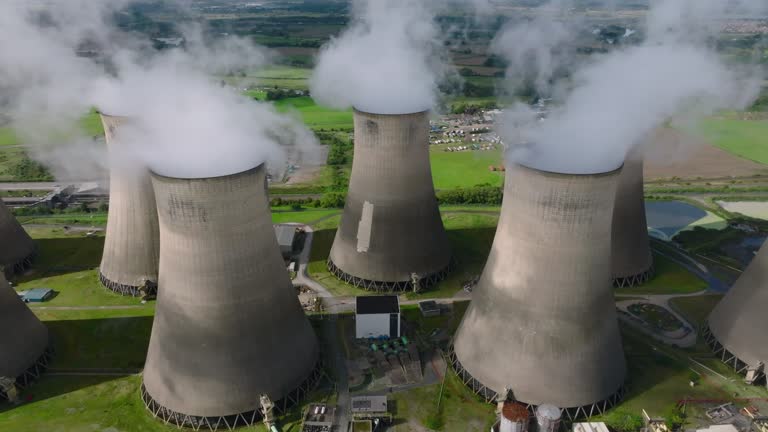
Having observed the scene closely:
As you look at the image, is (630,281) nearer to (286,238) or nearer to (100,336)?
(286,238)

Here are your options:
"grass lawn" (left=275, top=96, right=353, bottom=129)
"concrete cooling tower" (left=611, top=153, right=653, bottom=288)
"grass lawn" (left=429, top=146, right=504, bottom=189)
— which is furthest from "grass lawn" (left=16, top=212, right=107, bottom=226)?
"concrete cooling tower" (left=611, top=153, right=653, bottom=288)

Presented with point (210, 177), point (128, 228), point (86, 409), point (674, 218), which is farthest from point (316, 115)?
point (210, 177)

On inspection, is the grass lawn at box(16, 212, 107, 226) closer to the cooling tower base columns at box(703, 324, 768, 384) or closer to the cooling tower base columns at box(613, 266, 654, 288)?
the cooling tower base columns at box(613, 266, 654, 288)

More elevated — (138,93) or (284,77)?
(138,93)

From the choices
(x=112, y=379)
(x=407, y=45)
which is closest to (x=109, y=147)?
(x=112, y=379)

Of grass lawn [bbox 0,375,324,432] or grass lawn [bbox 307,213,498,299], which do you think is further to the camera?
grass lawn [bbox 307,213,498,299]
